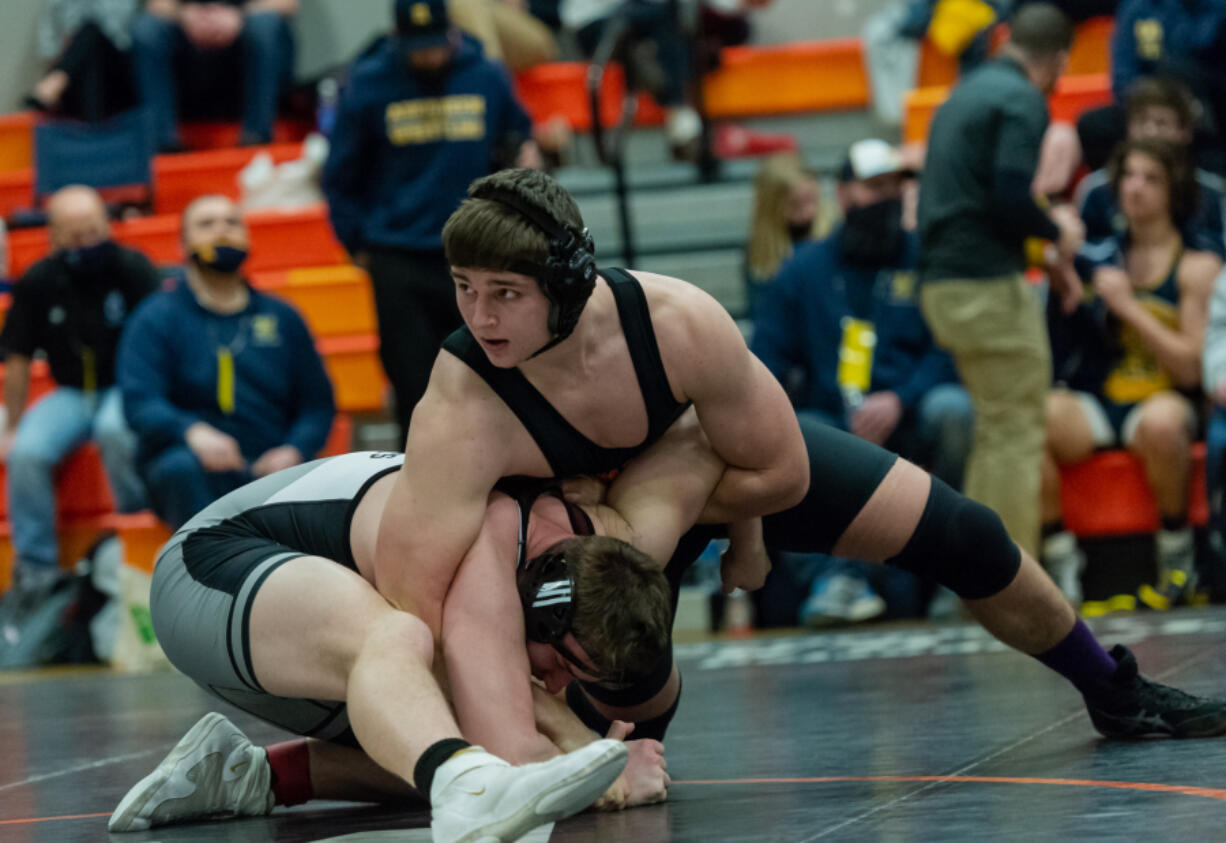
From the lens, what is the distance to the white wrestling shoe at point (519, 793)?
2350 millimetres

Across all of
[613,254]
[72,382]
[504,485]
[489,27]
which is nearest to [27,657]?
[72,382]

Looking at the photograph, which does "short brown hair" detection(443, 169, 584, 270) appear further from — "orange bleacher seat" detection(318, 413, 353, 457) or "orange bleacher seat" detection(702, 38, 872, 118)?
"orange bleacher seat" detection(702, 38, 872, 118)

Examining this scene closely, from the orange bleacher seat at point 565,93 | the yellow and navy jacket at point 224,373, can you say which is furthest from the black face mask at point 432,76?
the orange bleacher seat at point 565,93

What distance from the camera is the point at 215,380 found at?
21.6ft

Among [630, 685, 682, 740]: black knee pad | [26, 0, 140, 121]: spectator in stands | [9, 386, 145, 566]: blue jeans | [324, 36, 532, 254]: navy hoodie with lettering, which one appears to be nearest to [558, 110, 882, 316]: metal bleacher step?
[324, 36, 532, 254]: navy hoodie with lettering

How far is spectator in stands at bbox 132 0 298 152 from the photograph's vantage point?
30.5 ft

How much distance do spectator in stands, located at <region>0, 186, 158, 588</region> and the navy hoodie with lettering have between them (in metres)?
1.18

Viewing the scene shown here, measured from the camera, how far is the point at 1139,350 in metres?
6.36

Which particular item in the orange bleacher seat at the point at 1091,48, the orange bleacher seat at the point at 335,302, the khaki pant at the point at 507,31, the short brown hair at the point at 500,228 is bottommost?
the orange bleacher seat at the point at 335,302

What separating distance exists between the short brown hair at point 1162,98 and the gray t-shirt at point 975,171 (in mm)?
889

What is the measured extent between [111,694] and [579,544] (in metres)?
3.25

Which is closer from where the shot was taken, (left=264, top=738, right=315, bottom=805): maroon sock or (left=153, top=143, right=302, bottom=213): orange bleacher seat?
(left=264, top=738, right=315, bottom=805): maroon sock

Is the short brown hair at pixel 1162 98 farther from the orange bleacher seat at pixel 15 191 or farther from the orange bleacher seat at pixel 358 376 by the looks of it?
the orange bleacher seat at pixel 15 191

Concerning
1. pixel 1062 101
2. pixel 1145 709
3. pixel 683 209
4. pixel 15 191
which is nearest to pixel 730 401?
pixel 1145 709
